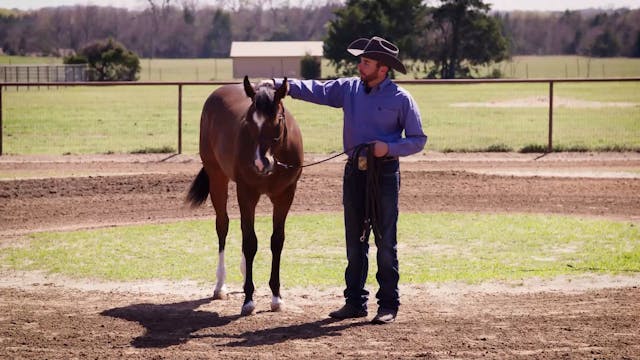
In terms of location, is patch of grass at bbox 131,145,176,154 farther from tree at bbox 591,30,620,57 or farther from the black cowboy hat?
tree at bbox 591,30,620,57

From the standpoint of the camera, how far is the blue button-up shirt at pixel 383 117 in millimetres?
7641

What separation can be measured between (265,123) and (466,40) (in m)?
73.7

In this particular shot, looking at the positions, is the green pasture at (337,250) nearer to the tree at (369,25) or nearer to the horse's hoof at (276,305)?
the horse's hoof at (276,305)

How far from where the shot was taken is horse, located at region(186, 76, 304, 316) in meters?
7.45

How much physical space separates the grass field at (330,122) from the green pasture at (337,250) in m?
9.02

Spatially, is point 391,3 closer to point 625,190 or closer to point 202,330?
point 625,190

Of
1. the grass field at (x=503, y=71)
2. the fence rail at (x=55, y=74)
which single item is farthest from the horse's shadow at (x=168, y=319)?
the grass field at (x=503, y=71)

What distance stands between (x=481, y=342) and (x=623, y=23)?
161998 mm

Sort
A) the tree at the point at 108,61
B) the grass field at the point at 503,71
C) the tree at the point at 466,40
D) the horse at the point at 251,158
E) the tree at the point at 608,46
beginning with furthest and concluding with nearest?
the tree at the point at 608,46, the grass field at the point at 503,71, the tree at the point at 466,40, the tree at the point at 108,61, the horse at the point at 251,158

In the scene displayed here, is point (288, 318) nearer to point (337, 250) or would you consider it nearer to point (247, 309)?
point (247, 309)

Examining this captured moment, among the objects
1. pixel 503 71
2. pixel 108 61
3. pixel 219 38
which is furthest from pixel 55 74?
pixel 219 38

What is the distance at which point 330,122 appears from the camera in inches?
1216

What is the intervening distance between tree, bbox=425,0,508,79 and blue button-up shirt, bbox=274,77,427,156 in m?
70.5

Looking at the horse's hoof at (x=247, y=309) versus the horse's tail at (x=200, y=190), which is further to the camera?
the horse's tail at (x=200, y=190)
